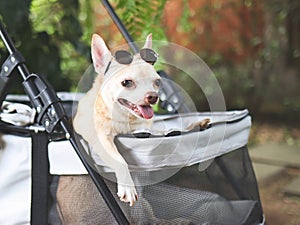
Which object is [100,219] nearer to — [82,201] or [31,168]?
[82,201]

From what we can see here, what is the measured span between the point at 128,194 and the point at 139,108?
0.52 ft

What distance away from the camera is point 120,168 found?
3.04 ft

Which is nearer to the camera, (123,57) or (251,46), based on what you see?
(123,57)

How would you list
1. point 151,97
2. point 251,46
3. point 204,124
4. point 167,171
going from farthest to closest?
point 251,46 → point 204,124 → point 167,171 → point 151,97

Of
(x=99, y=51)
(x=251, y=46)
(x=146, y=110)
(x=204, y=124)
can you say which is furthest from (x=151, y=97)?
A: (x=251, y=46)

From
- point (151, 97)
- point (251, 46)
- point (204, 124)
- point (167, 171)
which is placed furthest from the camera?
point (251, 46)

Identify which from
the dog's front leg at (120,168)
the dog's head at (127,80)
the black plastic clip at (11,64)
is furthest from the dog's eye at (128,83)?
the black plastic clip at (11,64)

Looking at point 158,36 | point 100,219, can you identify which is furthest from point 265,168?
point 100,219

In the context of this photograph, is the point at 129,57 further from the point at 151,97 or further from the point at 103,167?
the point at 103,167

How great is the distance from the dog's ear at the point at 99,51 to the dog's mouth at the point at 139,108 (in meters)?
0.08

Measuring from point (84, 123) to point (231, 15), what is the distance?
2450 mm

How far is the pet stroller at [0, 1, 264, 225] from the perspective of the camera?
949 millimetres

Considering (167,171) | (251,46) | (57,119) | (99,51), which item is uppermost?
(99,51)

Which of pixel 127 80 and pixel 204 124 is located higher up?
pixel 127 80
